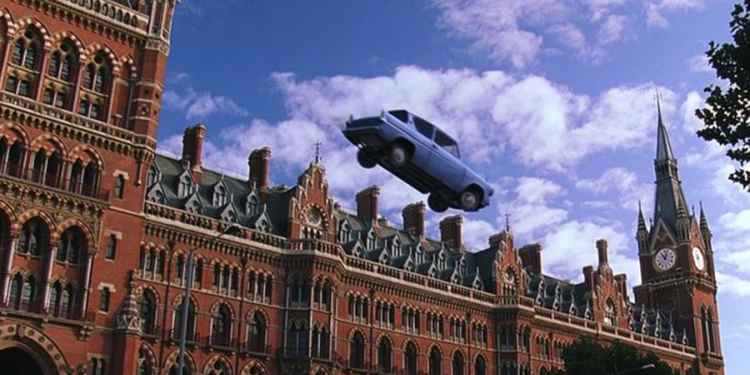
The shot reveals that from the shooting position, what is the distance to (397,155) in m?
26.6

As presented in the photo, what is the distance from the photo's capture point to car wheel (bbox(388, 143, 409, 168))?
87.0 feet

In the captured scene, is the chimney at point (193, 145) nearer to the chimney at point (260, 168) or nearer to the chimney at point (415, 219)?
the chimney at point (260, 168)

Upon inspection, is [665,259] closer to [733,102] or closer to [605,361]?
[605,361]

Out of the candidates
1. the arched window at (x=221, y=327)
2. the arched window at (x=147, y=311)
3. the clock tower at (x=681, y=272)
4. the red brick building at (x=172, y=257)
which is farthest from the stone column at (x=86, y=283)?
the clock tower at (x=681, y=272)

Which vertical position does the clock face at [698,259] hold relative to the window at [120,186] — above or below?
above

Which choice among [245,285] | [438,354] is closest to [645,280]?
[438,354]

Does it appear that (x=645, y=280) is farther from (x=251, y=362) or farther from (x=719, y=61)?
(x=719, y=61)

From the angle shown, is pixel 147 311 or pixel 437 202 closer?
pixel 437 202

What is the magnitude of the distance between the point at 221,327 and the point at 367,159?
36.4 meters

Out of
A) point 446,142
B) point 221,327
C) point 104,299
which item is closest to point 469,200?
point 446,142

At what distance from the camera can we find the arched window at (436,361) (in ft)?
245

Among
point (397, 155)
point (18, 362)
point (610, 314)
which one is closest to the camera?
point (397, 155)

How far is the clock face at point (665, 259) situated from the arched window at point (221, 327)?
225ft

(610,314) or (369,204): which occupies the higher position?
(369,204)
